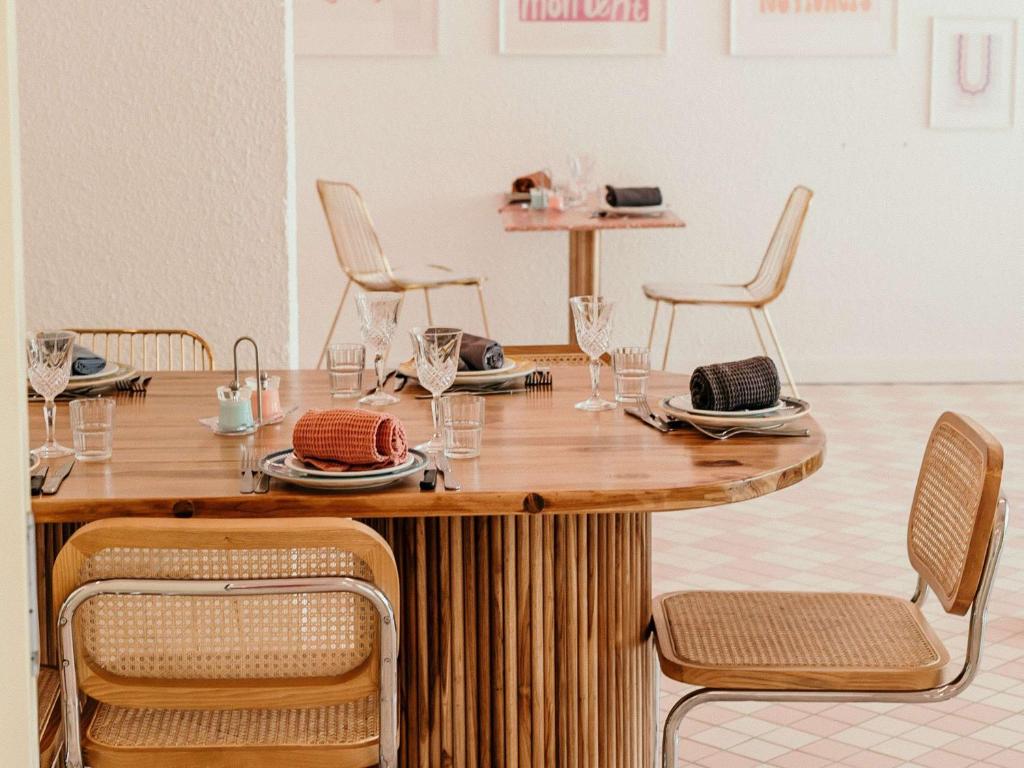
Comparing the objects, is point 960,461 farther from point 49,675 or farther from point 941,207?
point 941,207

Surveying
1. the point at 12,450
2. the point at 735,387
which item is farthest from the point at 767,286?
the point at 12,450

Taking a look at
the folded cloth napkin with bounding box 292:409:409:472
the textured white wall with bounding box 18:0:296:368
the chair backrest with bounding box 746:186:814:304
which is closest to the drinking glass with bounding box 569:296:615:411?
the folded cloth napkin with bounding box 292:409:409:472

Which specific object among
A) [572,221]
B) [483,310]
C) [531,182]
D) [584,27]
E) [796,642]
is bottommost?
[796,642]

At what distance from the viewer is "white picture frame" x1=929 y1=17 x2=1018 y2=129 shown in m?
6.47

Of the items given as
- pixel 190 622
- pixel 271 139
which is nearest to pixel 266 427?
pixel 190 622

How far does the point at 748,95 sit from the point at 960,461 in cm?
460

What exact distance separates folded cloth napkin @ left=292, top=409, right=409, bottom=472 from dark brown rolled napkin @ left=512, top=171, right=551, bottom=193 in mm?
4326

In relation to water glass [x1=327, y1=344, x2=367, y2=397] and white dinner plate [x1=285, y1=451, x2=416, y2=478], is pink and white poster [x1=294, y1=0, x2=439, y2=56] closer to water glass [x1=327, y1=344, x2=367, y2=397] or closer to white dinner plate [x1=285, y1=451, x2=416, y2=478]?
water glass [x1=327, y1=344, x2=367, y2=397]

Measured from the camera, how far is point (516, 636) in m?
2.17

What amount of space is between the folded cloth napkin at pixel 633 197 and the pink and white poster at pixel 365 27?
1172 millimetres

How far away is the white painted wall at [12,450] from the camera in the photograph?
934 mm

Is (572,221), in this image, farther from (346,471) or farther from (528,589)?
(346,471)

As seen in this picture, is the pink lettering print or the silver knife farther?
the pink lettering print

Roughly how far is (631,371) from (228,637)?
101cm
